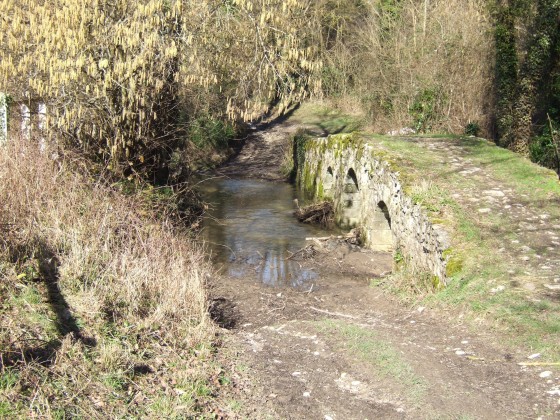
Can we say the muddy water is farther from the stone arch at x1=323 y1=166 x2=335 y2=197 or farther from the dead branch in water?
the stone arch at x1=323 y1=166 x2=335 y2=197

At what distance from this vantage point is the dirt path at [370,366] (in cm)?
519

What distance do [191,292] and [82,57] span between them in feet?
11.6

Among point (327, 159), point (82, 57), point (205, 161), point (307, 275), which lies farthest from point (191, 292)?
point (205, 161)

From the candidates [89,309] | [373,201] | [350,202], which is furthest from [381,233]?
[89,309]

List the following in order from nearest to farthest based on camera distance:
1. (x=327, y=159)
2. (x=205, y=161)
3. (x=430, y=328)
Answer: (x=430, y=328), (x=327, y=159), (x=205, y=161)

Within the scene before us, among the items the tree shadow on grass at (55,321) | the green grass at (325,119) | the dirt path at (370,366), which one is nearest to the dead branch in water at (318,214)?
the dirt path at (370,366)

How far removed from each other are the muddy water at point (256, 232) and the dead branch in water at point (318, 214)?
289 mm

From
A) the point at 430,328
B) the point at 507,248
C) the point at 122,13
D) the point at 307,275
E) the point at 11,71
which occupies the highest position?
the point at 122,13

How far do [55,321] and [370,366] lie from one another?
116 inches

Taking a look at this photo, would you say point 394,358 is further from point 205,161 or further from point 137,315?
point 205,161

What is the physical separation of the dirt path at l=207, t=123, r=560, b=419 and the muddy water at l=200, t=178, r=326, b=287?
8.43 ft

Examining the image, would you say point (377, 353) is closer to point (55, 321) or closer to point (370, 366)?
point (370, 366)

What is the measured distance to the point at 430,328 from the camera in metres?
7.01

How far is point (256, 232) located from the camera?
48.9ft
